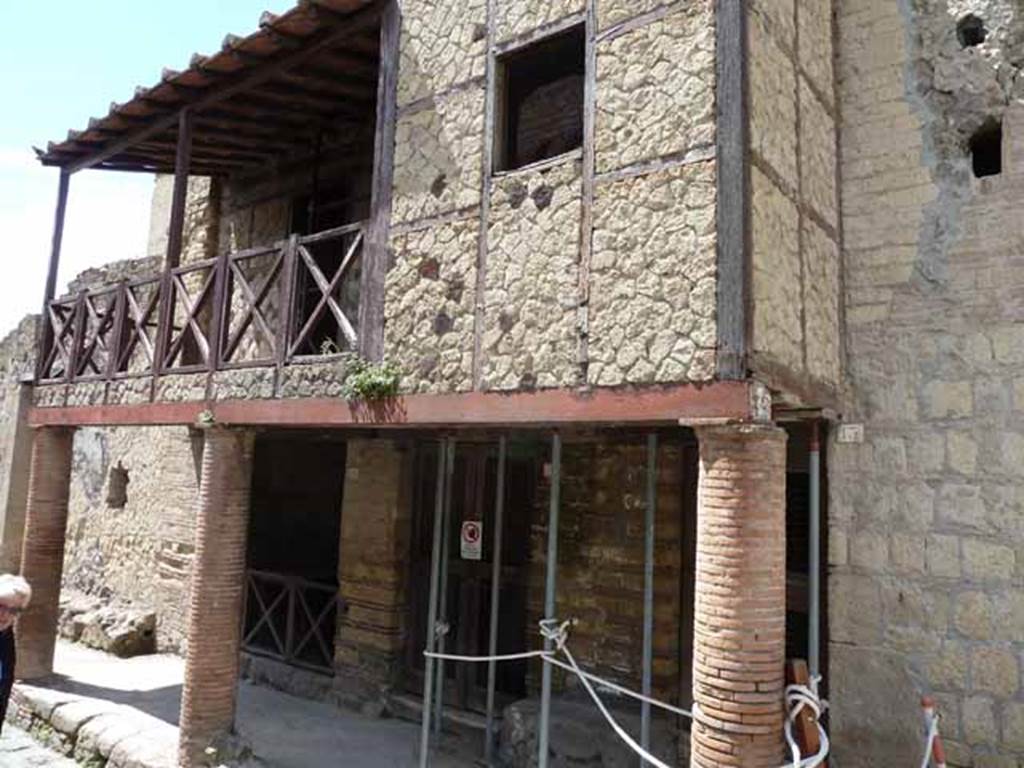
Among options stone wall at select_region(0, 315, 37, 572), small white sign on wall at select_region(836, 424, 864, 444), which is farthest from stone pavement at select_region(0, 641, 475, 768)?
small white sign on wall at select_region(836, 424, 864, 444)

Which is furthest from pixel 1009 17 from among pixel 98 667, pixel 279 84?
pixel 98 667

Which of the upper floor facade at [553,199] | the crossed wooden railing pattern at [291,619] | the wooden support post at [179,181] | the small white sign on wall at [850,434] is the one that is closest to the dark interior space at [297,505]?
the crossed wooden railing pattern at [291,619]

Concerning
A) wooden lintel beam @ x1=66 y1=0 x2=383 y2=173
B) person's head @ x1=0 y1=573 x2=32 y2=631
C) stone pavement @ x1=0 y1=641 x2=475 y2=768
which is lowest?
Answer: stone pavement @ x1=0 y1=641 x2=475 y2=768

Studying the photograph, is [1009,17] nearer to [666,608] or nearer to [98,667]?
[666,608]

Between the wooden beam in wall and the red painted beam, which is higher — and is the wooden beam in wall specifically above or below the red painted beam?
above

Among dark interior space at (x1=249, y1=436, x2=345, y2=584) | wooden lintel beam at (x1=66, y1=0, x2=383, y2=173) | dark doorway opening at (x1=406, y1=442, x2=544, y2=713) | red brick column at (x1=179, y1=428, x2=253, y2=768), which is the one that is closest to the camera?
wooden lintel beam at (x1=66, y1=0, x2=383, y2=173)

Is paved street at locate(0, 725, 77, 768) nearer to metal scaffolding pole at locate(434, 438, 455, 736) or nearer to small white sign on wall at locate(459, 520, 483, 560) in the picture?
metal scaffolding pole at locate(434, 438, 455, 736)

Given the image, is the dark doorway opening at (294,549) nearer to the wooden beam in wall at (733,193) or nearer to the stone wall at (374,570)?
the stone wall at (374,570)

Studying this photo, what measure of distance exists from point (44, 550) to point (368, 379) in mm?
5637

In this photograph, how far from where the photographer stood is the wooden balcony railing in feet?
22.1

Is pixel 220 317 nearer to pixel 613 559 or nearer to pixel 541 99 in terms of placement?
pixel 541 99

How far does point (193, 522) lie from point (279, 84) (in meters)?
6.02

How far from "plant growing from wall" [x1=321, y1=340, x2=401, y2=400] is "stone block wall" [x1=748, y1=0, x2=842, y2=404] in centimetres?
270

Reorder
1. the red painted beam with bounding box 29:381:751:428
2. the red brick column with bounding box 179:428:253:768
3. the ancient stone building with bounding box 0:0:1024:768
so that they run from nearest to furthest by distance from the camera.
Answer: the red painted beam with bounding box 29:381:751:428 → the ancient stone building with bounding box 0:0:1024:768 → the red brick column with bounding box 179:428:253:768
